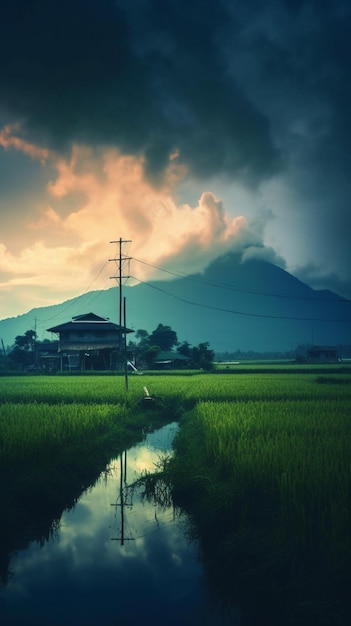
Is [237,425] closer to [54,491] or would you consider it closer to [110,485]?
[110,485]

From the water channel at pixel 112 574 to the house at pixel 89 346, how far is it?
4099cm

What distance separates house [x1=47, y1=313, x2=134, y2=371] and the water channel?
1614 inches

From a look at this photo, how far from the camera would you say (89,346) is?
49938 mm

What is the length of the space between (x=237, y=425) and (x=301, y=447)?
9.41ft

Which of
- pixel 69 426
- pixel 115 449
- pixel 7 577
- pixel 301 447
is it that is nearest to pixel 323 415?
pixel 301 447

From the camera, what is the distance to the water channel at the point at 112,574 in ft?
15.4

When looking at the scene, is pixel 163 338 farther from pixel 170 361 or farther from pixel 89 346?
pixel 89 346

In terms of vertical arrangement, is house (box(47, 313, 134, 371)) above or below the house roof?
below

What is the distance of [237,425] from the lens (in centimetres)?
1105

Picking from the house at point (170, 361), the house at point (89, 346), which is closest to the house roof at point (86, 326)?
the house at point (89, 346)

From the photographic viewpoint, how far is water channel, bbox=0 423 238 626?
185 inches

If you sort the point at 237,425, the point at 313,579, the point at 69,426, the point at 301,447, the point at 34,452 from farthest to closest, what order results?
the point at 69,426, the point at 237,425, the point at 34,452, the point at 301,447, the point at 313,579

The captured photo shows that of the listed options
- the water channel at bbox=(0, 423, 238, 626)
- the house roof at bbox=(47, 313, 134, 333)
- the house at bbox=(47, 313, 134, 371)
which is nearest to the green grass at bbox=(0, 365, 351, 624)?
the water channel at bbox=(0, 423, 238, 626)

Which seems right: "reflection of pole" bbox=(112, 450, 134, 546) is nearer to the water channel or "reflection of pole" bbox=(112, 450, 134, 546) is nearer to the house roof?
the water channel
